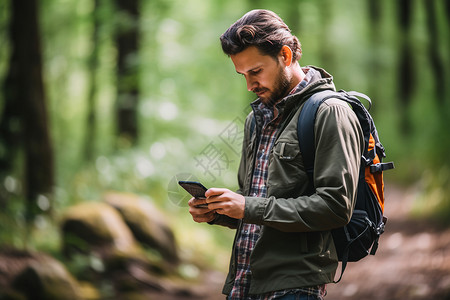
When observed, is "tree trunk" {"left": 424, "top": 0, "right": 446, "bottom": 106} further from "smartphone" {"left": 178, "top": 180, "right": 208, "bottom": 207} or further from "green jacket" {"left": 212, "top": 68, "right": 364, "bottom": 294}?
"smartphone" {"left": 178, "top": 180, "right": 208, "bottom": 207}

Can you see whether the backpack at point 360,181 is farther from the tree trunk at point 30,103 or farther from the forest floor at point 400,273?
the tree trunk at point 30,103

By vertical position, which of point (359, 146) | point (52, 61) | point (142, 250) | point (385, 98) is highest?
point (52, 61)

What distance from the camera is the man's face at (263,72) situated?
2219 mm

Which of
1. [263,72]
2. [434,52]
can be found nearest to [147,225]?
[263,72]

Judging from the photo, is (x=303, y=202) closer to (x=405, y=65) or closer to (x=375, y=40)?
(x=405, y=65)

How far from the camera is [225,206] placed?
203 centimetres

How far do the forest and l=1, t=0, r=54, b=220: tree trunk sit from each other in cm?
2

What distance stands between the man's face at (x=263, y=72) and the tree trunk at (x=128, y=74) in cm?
822

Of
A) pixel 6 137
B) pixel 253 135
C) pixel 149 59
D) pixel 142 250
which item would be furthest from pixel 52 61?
pixel 253 135

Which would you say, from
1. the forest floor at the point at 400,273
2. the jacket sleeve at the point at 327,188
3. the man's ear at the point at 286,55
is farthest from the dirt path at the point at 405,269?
the man's ear at the point at 286,55

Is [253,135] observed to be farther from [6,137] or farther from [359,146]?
[6,137]

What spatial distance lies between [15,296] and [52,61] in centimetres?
1058

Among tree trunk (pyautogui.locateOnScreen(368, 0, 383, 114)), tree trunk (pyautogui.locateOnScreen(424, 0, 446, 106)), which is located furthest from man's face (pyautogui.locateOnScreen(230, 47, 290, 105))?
tree trunk (pyautogui.locateOnScreen(368, 0, 383, 114))

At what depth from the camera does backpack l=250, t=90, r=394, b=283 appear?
81.6 inches
